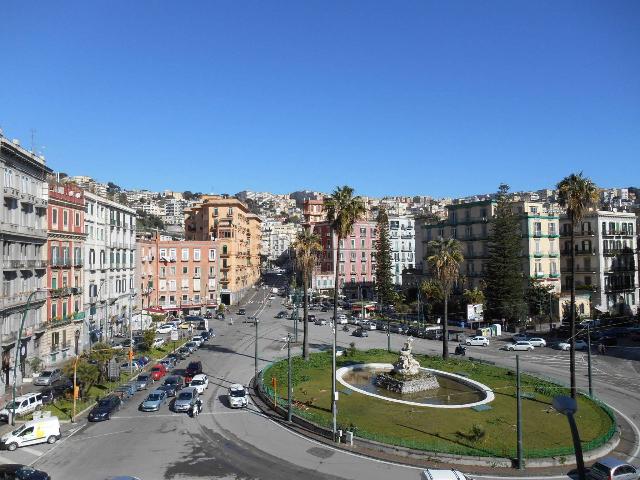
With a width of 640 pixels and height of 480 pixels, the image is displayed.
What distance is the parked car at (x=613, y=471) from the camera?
84.7 feet

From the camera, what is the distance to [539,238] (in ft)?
289

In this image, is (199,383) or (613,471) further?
(199,383)

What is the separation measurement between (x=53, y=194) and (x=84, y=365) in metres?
24.1

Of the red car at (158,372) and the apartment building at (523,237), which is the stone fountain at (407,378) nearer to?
the red car at (158,372)

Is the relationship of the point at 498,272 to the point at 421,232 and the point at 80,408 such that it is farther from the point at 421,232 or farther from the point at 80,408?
the point at 80,408

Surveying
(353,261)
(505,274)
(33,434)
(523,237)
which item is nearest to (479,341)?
(505,274)

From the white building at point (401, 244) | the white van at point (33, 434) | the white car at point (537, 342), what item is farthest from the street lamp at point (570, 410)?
the white building at point (401, 244)

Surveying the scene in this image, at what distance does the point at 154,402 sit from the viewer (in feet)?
129

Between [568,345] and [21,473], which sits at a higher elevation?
[21,473]

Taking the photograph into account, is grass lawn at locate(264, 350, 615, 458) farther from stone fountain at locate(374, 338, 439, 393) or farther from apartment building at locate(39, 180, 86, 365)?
apartment building at locate(39, 180, 86, 365)

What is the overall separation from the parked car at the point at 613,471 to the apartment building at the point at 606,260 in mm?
65791

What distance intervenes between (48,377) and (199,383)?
1408 centimetres

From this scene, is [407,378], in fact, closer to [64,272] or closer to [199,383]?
[199,383]

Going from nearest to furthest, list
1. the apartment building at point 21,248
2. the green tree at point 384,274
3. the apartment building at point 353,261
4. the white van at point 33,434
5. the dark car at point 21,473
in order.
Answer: the dark car at point 21,473
the white van at point 33,434
the apartment building at point 21,248
the green tree at point 384,274
the apartment building at point 353,261
